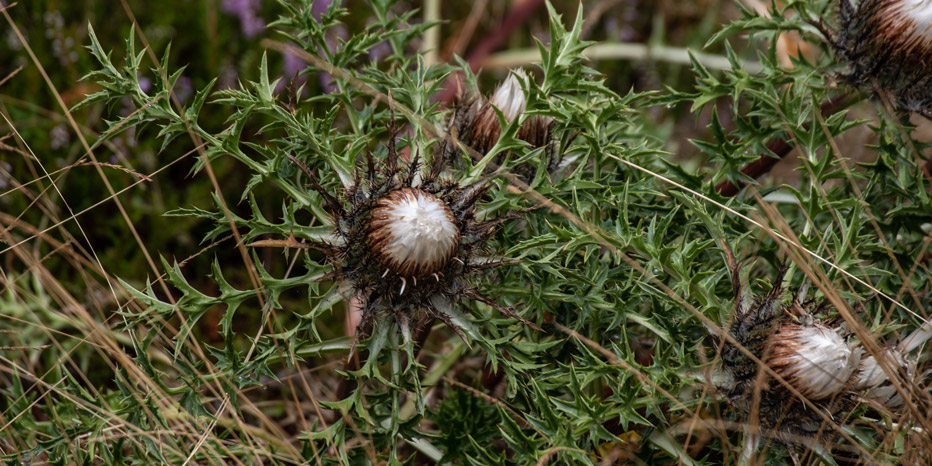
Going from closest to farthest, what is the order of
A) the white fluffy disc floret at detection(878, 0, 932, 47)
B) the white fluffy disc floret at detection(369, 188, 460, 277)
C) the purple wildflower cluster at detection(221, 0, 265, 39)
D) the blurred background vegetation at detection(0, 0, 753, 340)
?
the white fluffy disc floret at detection(369, 188, 460, 277), the white fluffy disc floret at detection(878, 0, 932, 47), the blurred background vegetation at detection(0, 0, 753, 340), the purple wildflower cluster at detection(221, 0, 265, 39)

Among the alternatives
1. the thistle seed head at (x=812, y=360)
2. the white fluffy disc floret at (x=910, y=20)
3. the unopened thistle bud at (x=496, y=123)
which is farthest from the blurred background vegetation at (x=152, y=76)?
the thistle seed head at (x=812, y=360)

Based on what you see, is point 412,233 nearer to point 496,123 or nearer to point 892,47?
point 496,123

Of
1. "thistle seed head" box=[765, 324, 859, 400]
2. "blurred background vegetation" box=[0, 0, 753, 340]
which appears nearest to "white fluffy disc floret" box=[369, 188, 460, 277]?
"thistle seed head" box=[765, 324, 859, 400]

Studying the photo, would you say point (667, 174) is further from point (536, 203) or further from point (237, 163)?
point (237, 163)

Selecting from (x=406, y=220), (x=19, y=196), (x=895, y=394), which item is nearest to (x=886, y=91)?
(x=895, y=394)

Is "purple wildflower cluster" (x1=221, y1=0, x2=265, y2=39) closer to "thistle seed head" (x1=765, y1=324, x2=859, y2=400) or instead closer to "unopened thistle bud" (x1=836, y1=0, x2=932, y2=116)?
"unopened thistle bud" (x1=836, y1=0, x2=932, y2=116)

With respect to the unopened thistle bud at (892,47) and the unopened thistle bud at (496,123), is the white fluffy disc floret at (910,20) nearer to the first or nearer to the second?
the unopened thistle bud at (892,47)

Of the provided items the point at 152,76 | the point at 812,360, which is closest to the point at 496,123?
the point at 812,360
